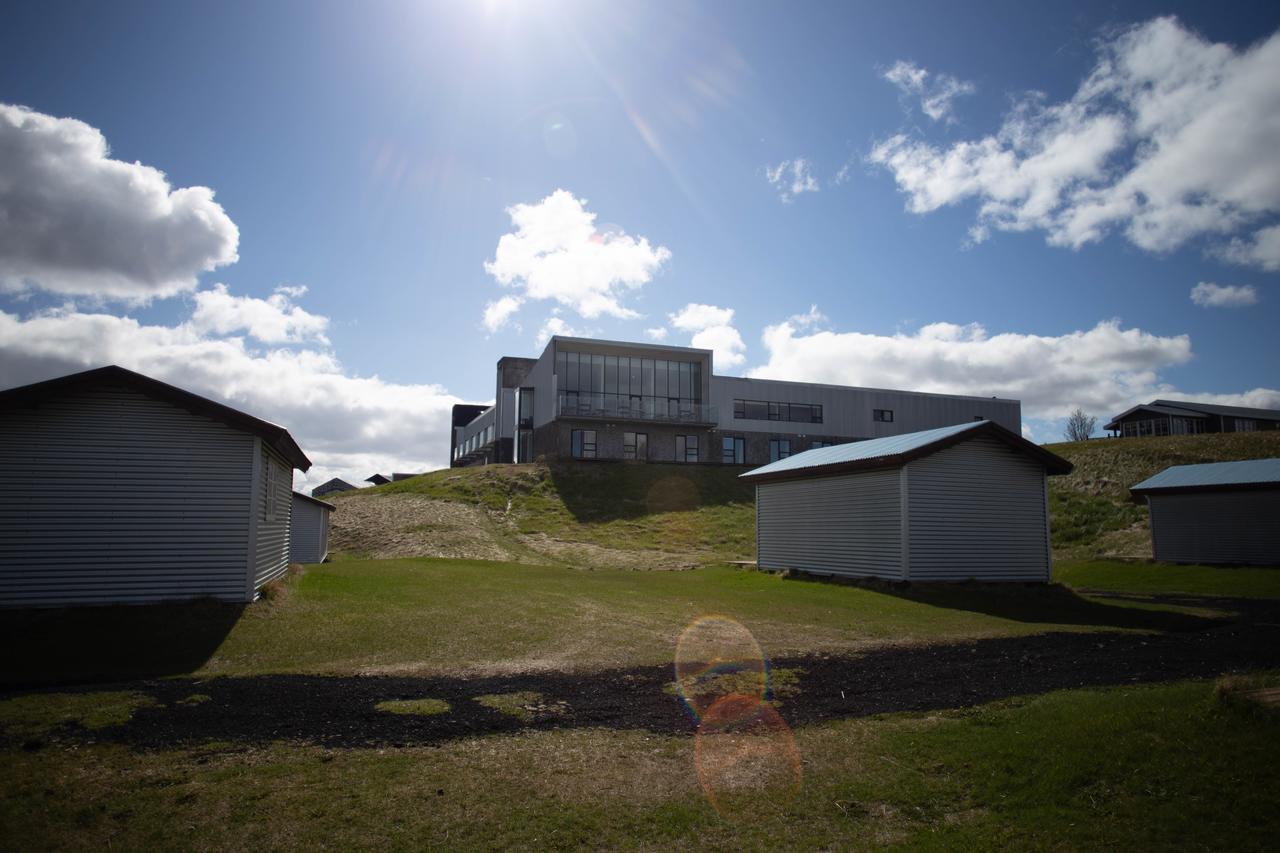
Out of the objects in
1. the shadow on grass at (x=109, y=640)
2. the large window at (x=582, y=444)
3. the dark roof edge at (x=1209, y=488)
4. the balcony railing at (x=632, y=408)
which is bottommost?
the shadow on grass at (x=109, y=640)

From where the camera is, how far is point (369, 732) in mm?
8188

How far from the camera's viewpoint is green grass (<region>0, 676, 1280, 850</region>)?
555 cm

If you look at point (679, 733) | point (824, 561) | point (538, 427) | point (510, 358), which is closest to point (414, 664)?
point (679, 733)

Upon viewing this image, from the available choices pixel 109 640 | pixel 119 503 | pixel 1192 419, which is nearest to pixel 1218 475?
pixel 109 640

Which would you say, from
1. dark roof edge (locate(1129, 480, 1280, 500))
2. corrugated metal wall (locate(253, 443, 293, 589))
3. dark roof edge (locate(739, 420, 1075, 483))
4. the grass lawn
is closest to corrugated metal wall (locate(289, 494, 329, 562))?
the grass lawn

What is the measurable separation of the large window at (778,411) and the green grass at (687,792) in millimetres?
54809

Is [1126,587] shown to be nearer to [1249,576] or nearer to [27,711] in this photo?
[1249,576]

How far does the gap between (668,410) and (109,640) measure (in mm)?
47010

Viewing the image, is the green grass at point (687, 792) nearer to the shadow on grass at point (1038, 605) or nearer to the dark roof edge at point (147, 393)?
the dark roof edge at point (147, 393)

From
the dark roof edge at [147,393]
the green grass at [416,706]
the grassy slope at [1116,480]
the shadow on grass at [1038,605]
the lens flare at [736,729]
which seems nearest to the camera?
the lens flare at [736,729]

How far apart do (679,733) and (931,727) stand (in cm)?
275

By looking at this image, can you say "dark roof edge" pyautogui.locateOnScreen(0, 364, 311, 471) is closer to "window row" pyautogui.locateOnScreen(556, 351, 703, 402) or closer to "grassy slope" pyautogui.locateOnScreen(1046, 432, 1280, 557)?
"grassy slope" pyautogui.locateOnScreen(1046, 432, 1280, 557)

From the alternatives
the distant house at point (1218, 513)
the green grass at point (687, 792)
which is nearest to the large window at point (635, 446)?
the distant house at point (1218, 513)

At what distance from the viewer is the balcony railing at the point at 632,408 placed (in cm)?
5622
